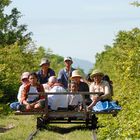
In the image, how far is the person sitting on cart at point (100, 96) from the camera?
15.5 meters

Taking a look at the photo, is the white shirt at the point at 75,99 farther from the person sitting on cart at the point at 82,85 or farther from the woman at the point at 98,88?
the woman at the point at 98,88

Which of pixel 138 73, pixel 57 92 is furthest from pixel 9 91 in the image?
pixel 57 92

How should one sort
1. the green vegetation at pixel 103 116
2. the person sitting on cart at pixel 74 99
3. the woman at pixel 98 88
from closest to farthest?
1. the green vegetation at pixel 103 116
2. the woman at pixel 98 88
3. the person sitting on cart at pixel 74 99

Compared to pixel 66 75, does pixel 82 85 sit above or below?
below

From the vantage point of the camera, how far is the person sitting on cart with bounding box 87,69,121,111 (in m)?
15.5

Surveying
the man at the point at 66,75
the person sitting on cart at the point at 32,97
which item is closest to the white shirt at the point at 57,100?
the person sitting on cart at the point at 32,97

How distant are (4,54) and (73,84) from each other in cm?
2412

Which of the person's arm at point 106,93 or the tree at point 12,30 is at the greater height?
the tree at point 12,30

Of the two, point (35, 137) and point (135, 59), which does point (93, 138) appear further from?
point (135, 59)

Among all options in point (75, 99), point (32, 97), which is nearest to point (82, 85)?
point (75, 99)

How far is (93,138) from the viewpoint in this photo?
44.2ft

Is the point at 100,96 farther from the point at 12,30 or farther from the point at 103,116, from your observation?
the point at 12,30

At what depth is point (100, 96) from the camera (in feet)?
50.9

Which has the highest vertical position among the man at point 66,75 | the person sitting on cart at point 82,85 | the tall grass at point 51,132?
the man at point 66,75
